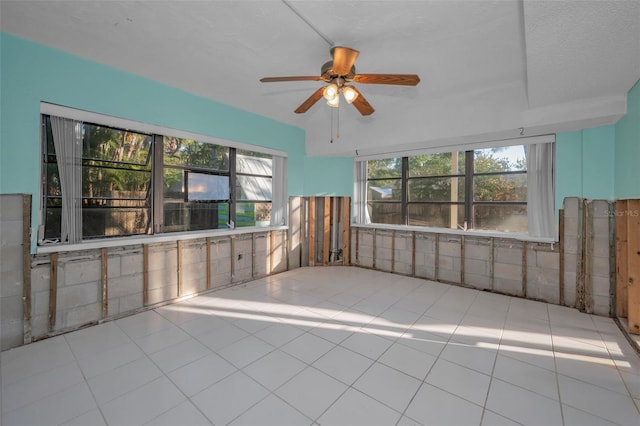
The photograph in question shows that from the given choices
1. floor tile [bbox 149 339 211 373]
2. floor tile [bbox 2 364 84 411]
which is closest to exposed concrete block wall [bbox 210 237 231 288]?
floor tile [bbox 149 339 211 373]

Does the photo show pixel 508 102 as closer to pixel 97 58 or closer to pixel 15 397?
pixel 97 58

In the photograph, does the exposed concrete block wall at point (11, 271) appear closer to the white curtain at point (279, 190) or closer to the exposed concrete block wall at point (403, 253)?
the white curtain at point (279, 190)

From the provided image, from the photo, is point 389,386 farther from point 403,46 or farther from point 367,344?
point 403,46

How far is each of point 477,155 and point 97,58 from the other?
564 centimetres

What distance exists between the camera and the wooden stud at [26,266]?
8.92 ft

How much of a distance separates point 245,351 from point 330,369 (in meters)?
0.89

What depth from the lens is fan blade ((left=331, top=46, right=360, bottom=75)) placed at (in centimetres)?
223

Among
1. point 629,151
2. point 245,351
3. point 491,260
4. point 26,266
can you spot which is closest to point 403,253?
point 491,260

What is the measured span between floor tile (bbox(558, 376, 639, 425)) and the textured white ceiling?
9.03 ft

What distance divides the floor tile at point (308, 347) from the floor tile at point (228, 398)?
52cm

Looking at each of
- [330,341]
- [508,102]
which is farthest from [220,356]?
[508,102]

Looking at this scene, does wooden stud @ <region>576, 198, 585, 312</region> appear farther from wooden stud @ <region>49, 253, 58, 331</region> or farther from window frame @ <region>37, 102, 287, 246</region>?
wooden stud @ <region>49, 253, 58, 331</region>

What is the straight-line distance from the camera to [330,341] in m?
2.86

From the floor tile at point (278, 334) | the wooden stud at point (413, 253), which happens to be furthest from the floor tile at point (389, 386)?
the wooden stud at point (413, 253)
